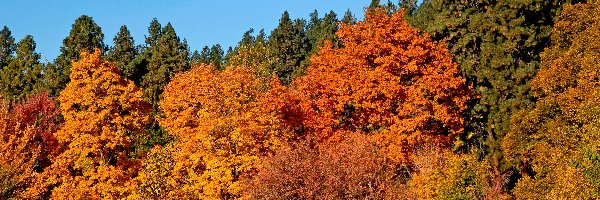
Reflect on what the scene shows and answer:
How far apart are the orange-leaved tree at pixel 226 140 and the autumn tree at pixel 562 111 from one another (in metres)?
14.1

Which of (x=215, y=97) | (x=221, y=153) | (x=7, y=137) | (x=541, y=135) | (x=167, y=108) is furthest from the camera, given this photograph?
(x=167, y=108)

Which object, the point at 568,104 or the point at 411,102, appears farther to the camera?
the point at 411,102

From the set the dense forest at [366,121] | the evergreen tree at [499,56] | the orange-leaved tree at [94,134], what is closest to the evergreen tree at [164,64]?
the dense forest at [366,121]

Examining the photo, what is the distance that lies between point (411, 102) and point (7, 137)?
27.2m

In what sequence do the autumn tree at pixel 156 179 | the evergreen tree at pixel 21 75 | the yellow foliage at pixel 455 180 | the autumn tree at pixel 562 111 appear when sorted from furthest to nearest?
the evergreen tree at pixel 21 75 < the autumn tree at pixel 156 179 < the yellow foliage at pixel 455 180 < the autumn tree at pixel 562 111

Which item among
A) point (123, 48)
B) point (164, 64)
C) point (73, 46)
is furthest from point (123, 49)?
point (73, 46)

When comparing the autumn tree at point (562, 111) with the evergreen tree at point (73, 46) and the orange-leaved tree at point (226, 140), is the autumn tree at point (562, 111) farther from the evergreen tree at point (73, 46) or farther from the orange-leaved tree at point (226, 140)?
the evergreen tree at point (73, 46)

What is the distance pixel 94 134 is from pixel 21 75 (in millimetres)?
44710

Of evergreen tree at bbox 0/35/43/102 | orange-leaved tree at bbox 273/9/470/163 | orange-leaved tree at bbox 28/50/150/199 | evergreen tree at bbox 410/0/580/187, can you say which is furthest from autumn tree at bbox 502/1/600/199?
evergreen tree at bbox 0/35/43/102

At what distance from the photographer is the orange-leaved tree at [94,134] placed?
40.2 metres

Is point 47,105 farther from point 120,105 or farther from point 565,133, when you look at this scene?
point 565,133

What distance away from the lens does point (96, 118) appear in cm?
4138

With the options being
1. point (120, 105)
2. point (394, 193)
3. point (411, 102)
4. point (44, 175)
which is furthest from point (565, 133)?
point (44, 175)

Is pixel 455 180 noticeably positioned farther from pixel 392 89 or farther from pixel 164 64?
pixel 164 64
